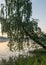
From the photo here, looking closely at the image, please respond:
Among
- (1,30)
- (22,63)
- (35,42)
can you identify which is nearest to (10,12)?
(1,30)

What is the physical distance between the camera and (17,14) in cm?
540

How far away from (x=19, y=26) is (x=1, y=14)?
573 millimetres

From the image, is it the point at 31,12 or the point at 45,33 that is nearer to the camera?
the point at 31,12

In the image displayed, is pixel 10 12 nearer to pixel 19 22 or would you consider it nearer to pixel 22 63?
pixel 19 22

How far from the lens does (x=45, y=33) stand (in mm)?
5789

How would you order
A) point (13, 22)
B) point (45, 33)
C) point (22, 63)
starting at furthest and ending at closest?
point (45, 33)
point (13, 22)
point (22, 63)

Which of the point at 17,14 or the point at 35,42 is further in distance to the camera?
the point at 35,42

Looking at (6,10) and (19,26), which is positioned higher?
(6,10)

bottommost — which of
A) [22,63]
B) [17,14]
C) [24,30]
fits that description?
[22,63]

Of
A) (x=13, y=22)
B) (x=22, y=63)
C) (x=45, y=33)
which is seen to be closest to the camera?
(x=22, y=63)

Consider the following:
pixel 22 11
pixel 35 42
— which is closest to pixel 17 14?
pixel 22 11

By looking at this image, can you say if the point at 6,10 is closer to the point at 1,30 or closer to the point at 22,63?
the point at 1,30

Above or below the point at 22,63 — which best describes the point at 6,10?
above

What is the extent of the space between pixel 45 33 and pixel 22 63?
249cm
